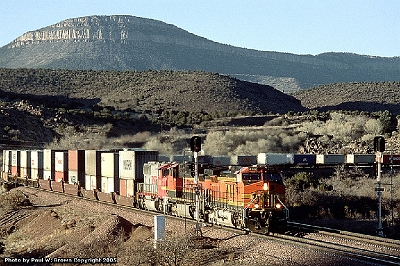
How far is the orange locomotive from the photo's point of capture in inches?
1072

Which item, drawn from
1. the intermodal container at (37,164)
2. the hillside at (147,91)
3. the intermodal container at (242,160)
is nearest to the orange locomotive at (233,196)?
the intermodal container at (242,160)

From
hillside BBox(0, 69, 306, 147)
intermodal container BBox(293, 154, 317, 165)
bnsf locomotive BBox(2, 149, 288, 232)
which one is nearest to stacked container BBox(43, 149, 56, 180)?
bnsf locomotive BBox(2, 149, 288, 232)

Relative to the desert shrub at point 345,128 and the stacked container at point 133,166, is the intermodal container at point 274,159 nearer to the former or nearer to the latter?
the stacked container at point 133,166

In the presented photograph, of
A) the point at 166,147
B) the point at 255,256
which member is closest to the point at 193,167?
the point at 255,256

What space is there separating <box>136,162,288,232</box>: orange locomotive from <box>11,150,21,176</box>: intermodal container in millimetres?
36447

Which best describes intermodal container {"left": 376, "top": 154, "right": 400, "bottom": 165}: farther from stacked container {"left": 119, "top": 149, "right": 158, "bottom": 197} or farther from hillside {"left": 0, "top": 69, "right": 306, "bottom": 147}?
hillside {"left": 0, "top": 69, "right": 306, "bottom": 147}

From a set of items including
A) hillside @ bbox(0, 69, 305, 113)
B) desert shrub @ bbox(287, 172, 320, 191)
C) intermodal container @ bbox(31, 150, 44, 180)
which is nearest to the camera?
desert shrub @ bbox(287, 172, 320, 191)

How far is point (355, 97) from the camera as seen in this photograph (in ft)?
509

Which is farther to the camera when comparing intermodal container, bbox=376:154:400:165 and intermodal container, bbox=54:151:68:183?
intermodal container, bbox=376:154:400:165

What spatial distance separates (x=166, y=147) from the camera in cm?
8556

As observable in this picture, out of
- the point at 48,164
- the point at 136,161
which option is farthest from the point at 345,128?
the point at 136,161

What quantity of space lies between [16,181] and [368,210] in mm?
38550

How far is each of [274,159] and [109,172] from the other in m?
22.7

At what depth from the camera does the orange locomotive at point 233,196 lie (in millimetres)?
27219
